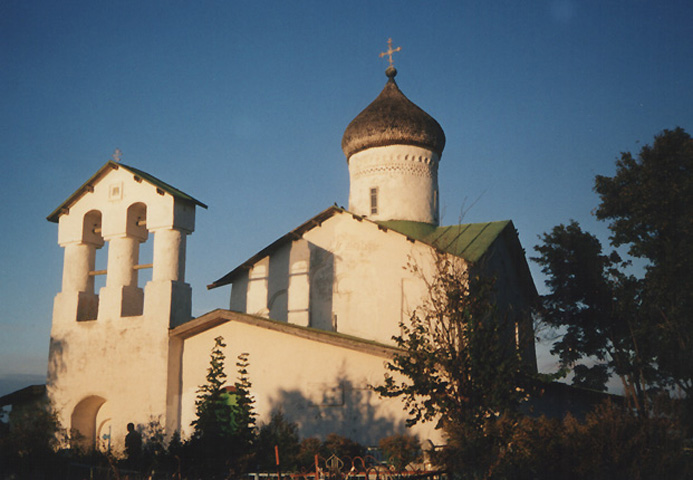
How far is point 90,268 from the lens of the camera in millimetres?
15242

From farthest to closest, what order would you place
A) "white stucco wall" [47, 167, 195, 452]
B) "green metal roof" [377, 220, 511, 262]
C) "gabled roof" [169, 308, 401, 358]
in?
"green metal roof" [377, 220, 511, 262] → "white stucco wall" [47, 167, 195, 452] → "gabled roof" [169, 308, 401, 358]

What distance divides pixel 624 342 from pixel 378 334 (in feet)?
29.8

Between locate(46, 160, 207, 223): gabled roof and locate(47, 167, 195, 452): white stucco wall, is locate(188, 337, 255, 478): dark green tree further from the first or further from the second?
locate(46, 160, 207, 223): gabled roof

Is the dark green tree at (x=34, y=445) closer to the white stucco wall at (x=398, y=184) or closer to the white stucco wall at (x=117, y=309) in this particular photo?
the white stucco wall at (x=117, y=309)

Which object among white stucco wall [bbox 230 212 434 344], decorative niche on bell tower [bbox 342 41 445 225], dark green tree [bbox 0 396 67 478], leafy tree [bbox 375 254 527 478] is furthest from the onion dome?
dark green tree [bbox 0 396 67 478]

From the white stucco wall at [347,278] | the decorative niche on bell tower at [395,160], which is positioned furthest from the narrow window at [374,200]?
the white stucco wall at [347,278]

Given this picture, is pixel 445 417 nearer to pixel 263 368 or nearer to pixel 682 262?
pixel 263 368

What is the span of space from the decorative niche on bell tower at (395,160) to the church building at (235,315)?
1.54 m

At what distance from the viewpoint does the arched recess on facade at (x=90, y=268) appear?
49.4ft

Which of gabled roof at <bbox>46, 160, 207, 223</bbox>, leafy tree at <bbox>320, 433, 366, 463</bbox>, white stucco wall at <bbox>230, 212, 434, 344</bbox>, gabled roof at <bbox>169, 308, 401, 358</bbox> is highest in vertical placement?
gabled roof at <bbox>46, 160, 207, 223</bbox>

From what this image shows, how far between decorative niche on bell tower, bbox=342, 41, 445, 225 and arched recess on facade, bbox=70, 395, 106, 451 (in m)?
9.50

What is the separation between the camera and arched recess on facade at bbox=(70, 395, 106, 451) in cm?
1406

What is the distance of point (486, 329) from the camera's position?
9.69 meters

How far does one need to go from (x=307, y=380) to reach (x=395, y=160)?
912cm
